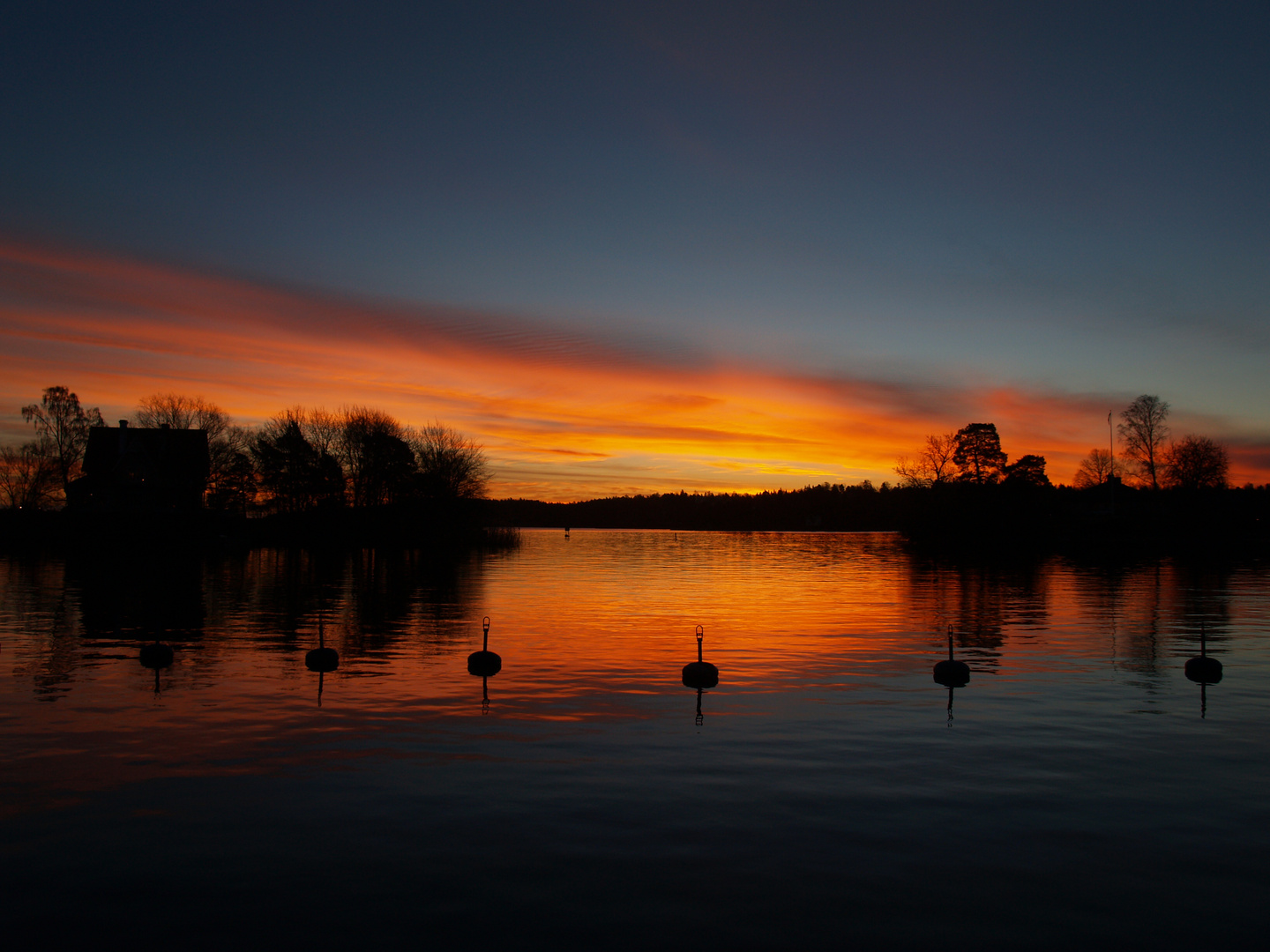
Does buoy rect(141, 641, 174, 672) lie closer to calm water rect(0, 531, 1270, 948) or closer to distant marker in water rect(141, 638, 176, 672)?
distant marker in water rect(141, 638, 176, 672)

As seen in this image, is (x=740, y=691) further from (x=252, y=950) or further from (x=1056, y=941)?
(x=252, y=950)

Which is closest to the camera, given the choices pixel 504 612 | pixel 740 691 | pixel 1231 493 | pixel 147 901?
pixel 147 901

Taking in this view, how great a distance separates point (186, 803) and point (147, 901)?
3.71 m

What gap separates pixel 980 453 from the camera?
122 meters

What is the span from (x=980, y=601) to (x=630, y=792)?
41.0 m

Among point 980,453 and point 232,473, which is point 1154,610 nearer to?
point 980,453

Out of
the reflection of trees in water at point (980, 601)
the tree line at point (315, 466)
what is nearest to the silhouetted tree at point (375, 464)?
the tree line at point (315, 466)

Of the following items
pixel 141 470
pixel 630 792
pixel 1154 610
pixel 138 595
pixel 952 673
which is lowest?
pixel 138 595

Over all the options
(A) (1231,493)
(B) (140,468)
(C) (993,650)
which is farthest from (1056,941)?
(A) (1231,493)

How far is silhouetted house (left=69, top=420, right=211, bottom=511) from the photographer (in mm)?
97688

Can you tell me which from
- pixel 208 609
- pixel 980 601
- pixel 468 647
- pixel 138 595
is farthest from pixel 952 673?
pixel 138 595

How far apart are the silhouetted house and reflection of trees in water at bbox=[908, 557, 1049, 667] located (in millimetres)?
82860

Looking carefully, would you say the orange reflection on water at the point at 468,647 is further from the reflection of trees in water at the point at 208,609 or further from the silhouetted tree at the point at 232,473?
the silhouetted tree at the point at 232,473

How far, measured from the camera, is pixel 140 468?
99062 mm
